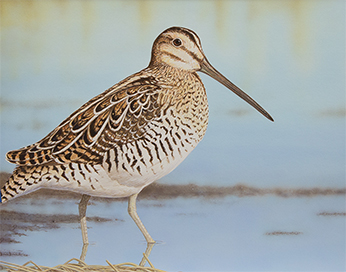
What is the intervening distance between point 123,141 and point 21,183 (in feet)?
1.41

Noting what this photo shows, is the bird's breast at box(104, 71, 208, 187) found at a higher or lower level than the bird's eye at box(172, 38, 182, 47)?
lower

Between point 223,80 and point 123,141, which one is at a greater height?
point 223,80

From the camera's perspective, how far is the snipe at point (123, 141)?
2.01m

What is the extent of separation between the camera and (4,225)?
2.29m

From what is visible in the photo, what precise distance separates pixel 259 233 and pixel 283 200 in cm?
18

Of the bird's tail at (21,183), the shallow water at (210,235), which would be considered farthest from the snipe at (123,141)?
the shallow water at (210,235)

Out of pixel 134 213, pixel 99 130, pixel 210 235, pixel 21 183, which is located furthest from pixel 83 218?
pixel 210 235

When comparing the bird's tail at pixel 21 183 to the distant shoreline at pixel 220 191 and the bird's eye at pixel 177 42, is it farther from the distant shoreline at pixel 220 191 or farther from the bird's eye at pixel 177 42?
the bird's eye at pixel 177 42

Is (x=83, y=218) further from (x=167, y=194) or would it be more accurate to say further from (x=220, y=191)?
(x=220, y=191)

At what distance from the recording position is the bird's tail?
6.59 ft

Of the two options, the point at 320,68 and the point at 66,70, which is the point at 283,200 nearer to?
the point at 320,68

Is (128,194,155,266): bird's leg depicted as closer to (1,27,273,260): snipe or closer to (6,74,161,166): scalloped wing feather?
(1,27,273,260): snipe

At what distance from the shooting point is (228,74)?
2.29 m

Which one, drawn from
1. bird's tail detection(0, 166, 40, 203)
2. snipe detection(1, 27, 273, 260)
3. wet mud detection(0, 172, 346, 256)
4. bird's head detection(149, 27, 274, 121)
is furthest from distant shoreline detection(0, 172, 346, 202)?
bird's head detection(149, 27, 274, 121)
